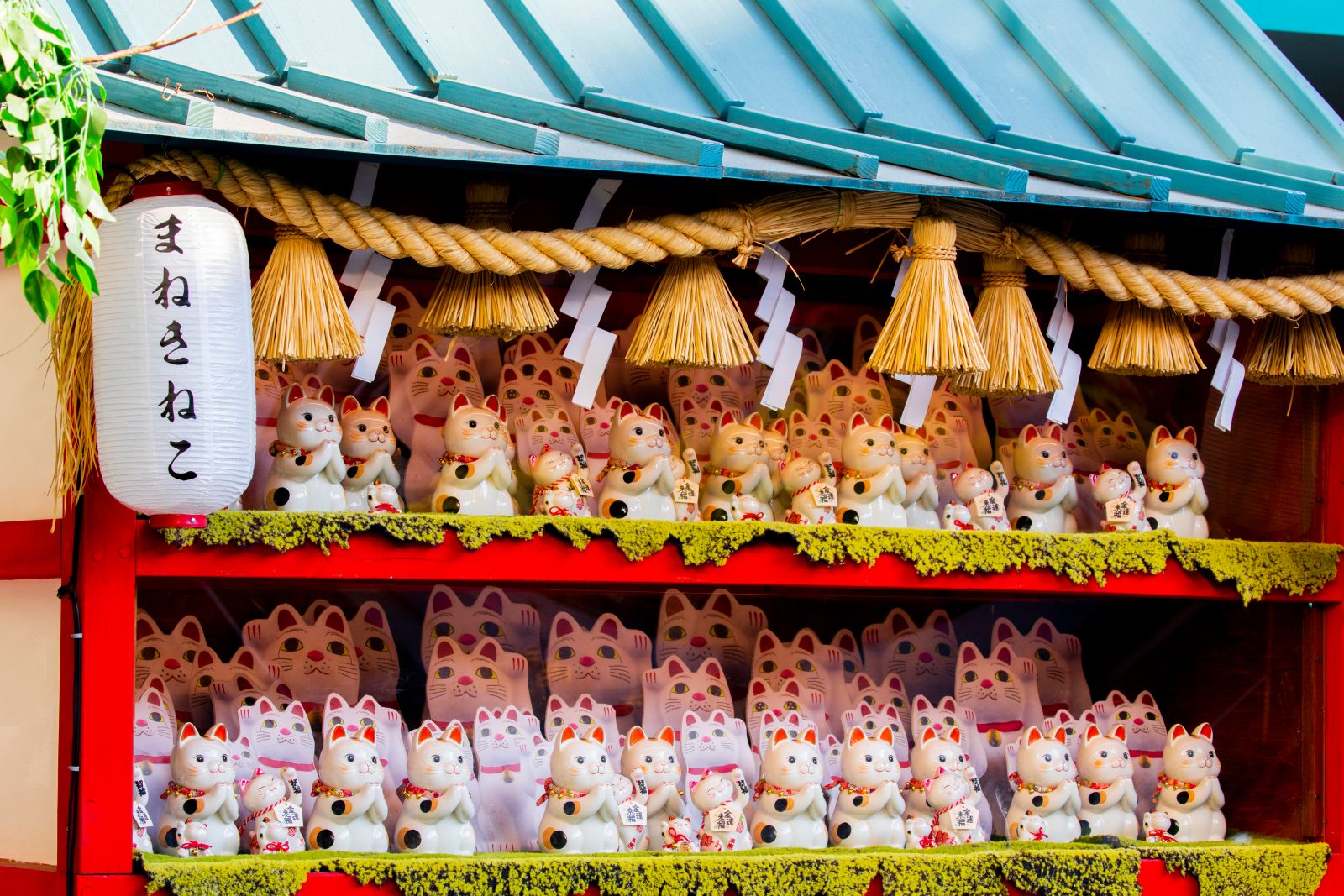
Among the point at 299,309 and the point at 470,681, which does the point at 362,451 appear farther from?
the point at 470,681

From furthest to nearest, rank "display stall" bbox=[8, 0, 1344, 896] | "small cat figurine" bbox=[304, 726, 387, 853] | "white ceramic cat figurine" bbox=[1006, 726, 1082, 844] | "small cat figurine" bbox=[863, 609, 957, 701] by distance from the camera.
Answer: "small cat figurine" bbox=[863, 609, 957, 701]
"white ceramic cat figurine" bbox=[1006, 726, 1082, 844]
"small cat figurine" bbox=[304, 726, 387, 853]
"display stall" bbox=[8, 0, 1344, 896]

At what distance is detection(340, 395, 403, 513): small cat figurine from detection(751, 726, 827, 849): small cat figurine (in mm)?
916

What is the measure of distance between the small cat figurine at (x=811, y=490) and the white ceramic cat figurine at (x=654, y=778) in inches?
22.2

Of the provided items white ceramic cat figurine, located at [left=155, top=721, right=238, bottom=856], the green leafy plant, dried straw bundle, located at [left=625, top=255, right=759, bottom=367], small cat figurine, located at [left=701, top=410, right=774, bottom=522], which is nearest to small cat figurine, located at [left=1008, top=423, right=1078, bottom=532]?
small cat figurine, located at [left=701, top=410, right=774, bottom=522]

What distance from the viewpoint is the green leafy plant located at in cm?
243

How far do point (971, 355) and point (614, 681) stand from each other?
106cm

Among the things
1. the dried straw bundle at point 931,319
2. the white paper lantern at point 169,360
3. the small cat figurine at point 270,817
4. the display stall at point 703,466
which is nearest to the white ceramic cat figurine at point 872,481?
the display stall at point 703,466

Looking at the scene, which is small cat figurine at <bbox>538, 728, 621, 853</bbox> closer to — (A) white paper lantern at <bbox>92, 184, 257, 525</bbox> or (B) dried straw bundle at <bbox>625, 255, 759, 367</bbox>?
(B) dried straw bundle at <bbox>625, 255, 759, 367</bbox>

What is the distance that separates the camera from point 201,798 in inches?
133

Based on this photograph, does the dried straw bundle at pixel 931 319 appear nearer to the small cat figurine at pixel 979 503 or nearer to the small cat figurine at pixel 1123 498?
the small cat figurine at pixel 979 503

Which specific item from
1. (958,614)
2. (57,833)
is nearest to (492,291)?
(57,833)

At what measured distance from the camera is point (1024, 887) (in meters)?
3.67

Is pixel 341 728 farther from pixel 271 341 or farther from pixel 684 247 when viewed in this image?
pixel 684 247

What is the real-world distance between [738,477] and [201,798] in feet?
4.14
